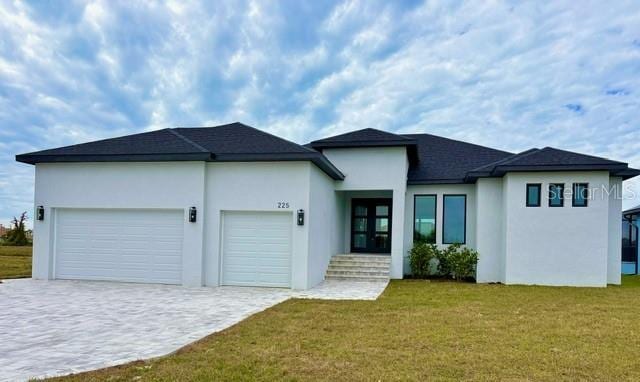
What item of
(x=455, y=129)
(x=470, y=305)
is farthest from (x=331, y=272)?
(x=455, y=129)

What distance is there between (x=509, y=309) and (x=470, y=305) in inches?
30.5

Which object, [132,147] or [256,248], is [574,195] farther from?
[132,147]

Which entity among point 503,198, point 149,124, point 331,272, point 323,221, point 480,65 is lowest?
point 331,272

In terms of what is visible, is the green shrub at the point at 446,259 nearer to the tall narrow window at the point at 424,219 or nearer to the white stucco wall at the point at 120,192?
the tall narrow window at the point at 424,219

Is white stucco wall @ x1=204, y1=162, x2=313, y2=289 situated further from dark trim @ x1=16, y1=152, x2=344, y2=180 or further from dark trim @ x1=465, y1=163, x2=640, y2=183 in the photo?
dark trim @ x1=465, y1=163, x2=640, y2=183

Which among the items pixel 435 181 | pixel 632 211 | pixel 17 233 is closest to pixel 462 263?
pixel 435 181

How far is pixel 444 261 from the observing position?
46.1ft

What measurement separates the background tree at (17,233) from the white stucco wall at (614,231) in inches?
1287

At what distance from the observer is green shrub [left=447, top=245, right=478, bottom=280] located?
13.7 meters

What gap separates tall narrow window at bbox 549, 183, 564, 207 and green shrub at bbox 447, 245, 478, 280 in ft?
9.15

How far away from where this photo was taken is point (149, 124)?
65.7ft

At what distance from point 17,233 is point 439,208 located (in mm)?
27906

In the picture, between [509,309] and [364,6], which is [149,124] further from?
[509,309]

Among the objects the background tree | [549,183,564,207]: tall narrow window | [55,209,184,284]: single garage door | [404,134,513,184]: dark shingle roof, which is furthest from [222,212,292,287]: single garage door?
the background tree
